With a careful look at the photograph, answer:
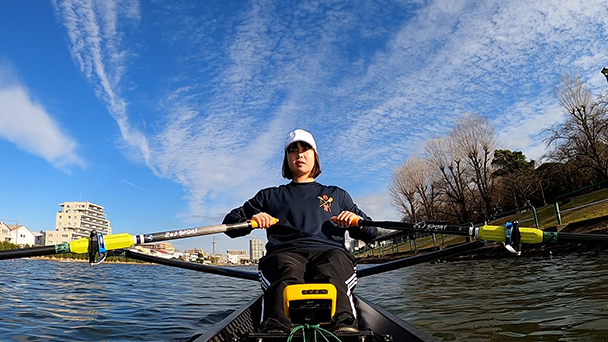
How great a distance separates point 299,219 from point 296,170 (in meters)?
0.61

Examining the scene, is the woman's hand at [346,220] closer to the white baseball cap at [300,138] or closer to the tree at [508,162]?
the white baseball cap at [300,138]

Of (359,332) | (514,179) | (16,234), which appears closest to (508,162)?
(514,179)

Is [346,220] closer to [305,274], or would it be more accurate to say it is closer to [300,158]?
[305,274]

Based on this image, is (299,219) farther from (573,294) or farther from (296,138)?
(573,294)

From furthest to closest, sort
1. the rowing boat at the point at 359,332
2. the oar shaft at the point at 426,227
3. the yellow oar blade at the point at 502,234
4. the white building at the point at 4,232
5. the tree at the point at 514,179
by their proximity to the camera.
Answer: the white building at the point at 4,232 → the tree at the point at 514,179 → the oar shaft at the point at 426,227 → the yellow oar blade at the point at 502,234 → the rowing boat at the point at 359,332

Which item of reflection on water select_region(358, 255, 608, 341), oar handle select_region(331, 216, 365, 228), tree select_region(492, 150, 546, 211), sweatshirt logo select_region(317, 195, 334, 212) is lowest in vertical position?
reflection on water select_region(358, 255, 608, 341)

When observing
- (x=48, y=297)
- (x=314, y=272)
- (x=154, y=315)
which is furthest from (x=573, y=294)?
(x=48, y=297)

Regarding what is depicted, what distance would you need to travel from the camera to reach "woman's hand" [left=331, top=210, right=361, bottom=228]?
11.0ft

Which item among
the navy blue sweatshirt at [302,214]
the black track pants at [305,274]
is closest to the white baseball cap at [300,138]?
the navy blue sweatshirt at [302,214]

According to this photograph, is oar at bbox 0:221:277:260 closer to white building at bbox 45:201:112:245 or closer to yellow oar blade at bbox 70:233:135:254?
yellow oar blade at bbox 70:233:135:254

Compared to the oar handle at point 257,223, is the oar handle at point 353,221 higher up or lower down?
lower down

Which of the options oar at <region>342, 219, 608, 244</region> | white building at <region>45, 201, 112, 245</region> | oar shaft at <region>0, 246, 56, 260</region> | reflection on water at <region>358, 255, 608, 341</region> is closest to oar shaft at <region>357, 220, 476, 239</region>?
oar at <region>342, 219, 608, 244</region>

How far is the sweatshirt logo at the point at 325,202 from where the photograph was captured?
3.50 metres

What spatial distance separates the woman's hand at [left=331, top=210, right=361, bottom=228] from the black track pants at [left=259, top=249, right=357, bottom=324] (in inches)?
12.0
